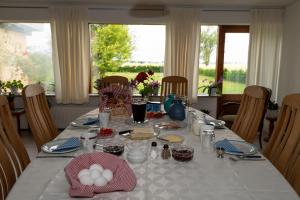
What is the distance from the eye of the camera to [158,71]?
4.66 metres

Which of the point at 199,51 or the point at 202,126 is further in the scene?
the point at 199,51

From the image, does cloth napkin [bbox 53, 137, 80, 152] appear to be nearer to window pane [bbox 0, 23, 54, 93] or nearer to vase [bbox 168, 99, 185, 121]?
vase [bbox 168, 99, 185, 121]

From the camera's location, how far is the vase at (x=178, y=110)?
83.9 inches

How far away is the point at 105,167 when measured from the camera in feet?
3.61

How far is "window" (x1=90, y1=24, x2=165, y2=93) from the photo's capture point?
4469mm

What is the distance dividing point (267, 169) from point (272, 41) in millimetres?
3620

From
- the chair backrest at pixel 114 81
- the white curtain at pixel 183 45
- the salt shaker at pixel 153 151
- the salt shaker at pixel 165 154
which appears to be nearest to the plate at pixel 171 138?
the salt shaker at pixel 153 151

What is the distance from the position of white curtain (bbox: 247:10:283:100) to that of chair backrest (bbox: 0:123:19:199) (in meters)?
3.88

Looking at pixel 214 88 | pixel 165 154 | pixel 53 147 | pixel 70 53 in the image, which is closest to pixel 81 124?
pixel 53 147

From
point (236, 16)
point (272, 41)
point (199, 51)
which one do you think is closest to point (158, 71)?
point (199, 51)

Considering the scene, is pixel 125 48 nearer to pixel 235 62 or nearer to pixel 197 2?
pixel 197 2

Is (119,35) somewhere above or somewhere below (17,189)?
above

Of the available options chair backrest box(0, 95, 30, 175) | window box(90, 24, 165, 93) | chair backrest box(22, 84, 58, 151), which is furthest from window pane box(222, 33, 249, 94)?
chair backrest box(0, 95, 30, 175)

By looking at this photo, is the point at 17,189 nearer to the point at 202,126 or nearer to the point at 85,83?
the point at 202,126
